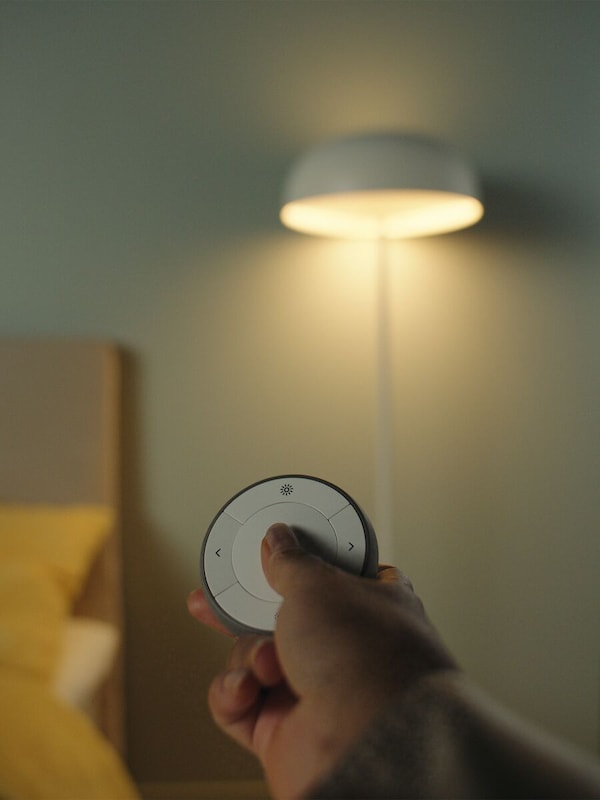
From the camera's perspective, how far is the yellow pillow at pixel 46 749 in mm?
1079

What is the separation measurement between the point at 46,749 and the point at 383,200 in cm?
83

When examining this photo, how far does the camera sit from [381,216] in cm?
114

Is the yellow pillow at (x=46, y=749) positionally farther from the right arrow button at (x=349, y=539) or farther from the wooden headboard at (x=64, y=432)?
the right arrow button at (x=349, y=539)

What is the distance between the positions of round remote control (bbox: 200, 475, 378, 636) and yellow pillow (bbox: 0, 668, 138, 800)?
72cm

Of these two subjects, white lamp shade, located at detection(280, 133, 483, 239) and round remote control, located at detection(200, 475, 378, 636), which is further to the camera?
white lamp shade, located at detection(280, 133, 483, 239)

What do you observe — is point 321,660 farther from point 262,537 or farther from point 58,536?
point 58,536

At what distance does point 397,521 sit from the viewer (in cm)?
121

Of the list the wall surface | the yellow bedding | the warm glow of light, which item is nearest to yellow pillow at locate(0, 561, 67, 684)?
the yellow bedding

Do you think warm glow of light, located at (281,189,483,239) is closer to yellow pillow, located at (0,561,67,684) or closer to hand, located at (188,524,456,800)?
yellow pillow, located at (0,561,67,684)

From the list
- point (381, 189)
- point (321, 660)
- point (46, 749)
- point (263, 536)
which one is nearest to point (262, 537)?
point (263, 536)

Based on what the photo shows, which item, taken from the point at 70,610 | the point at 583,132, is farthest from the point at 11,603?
the point at 583,132

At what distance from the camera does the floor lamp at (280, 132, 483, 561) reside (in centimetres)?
104

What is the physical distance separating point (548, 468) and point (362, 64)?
2.04 ft

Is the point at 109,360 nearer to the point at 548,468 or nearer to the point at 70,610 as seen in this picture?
the point at 70,610
